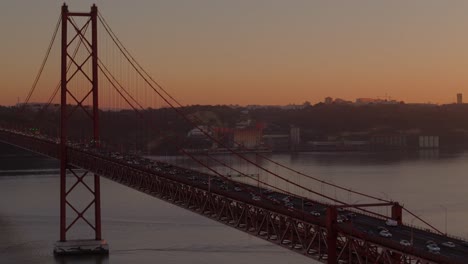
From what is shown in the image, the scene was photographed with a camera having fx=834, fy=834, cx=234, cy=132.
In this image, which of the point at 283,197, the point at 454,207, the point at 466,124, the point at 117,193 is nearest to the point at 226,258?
the point at 283,197

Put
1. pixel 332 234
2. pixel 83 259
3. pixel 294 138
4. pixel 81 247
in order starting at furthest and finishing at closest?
pixel 294 138
pixel 81 247
pixel 83 259
pixel 332 234

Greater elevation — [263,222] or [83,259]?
[263,222]

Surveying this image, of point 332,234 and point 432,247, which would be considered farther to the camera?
point 332,234

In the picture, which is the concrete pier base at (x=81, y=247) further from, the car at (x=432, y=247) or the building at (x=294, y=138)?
the building at (x=294, y=138)

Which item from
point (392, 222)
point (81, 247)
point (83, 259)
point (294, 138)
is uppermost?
point (392, 222)

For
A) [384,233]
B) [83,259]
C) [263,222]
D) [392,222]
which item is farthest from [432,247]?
[83,259]

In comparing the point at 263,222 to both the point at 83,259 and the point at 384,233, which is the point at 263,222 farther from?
the point at 83,259

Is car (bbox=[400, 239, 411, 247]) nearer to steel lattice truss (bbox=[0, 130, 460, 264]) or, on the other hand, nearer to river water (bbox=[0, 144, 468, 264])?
steel lattice truss (bbox=[0, 130, 460, 264])

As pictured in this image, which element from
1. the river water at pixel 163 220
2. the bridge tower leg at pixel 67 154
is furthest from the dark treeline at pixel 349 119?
the bridge tower leg at pixel 67 154
